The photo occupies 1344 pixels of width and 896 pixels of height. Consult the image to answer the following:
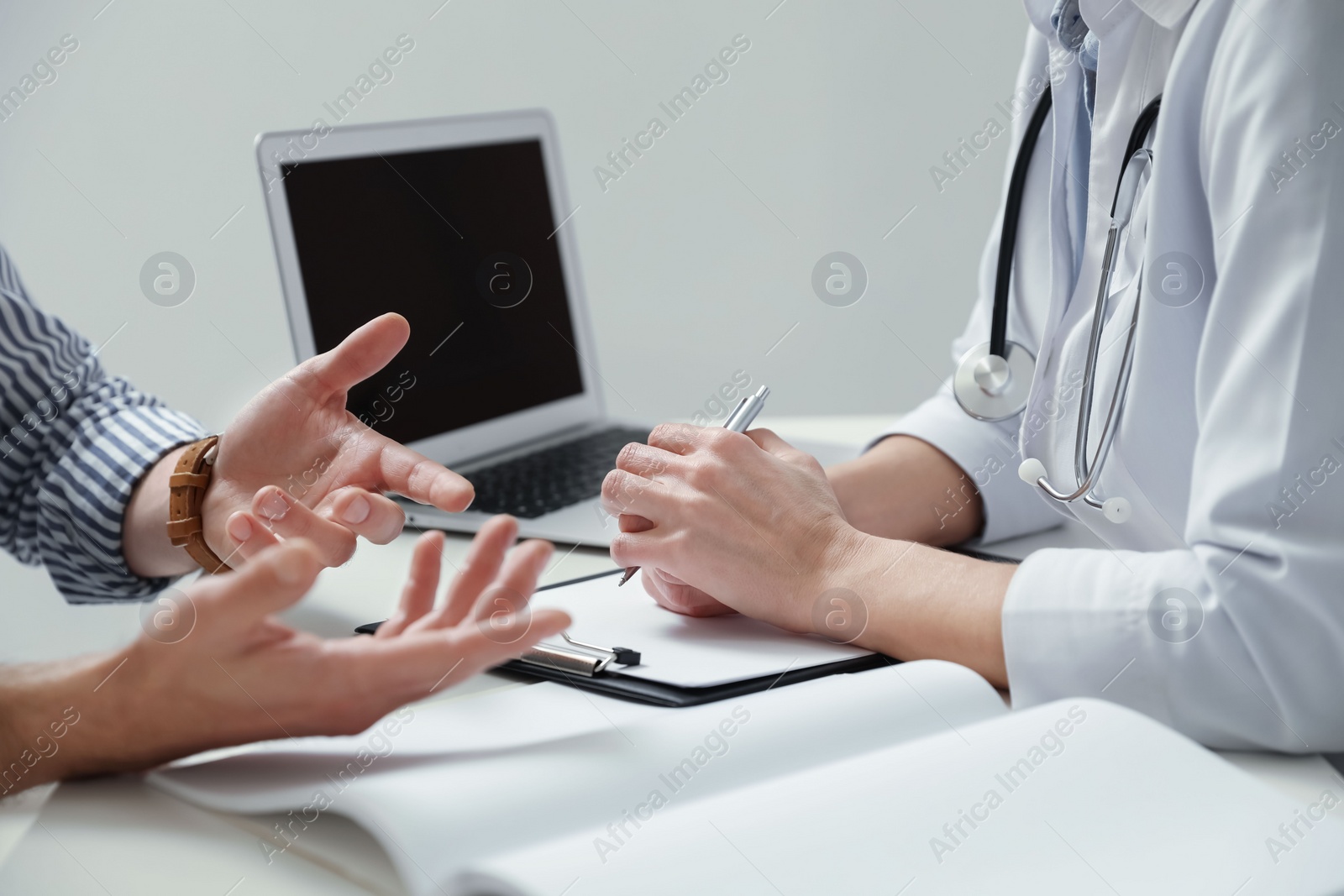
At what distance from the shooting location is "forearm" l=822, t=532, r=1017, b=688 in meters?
0.74

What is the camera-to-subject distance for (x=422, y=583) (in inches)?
24.4

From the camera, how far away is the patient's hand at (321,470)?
2.60ft

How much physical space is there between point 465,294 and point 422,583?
0.89 meters

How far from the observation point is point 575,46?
264 centimetres

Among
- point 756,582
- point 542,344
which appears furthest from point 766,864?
point 542,344

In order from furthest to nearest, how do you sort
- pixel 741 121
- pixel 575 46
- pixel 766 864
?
1. pixel 741 121
2. pixel 575 46
3. pixel 766 864

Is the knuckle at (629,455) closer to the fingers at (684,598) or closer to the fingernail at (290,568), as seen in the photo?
the fingers at (684,598)

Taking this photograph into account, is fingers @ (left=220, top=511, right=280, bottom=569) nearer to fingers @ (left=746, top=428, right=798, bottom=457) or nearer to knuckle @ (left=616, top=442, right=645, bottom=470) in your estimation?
knuckle @ (left=616, top=442, right=645, bottom=470)

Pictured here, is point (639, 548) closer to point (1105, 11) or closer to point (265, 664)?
point (265, 664)

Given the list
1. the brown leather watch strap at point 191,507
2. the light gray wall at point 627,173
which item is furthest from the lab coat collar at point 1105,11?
the light gray wall at point 627,173

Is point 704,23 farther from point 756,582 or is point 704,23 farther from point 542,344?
point 756,582

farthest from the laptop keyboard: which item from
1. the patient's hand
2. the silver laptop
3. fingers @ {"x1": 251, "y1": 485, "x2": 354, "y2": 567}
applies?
fingers @ {"x1": 251, "y1": 485, "x2": 354, "y2": 567}

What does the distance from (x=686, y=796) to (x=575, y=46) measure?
2.42 metres

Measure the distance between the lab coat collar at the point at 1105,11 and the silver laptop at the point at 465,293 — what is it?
0.65 m
